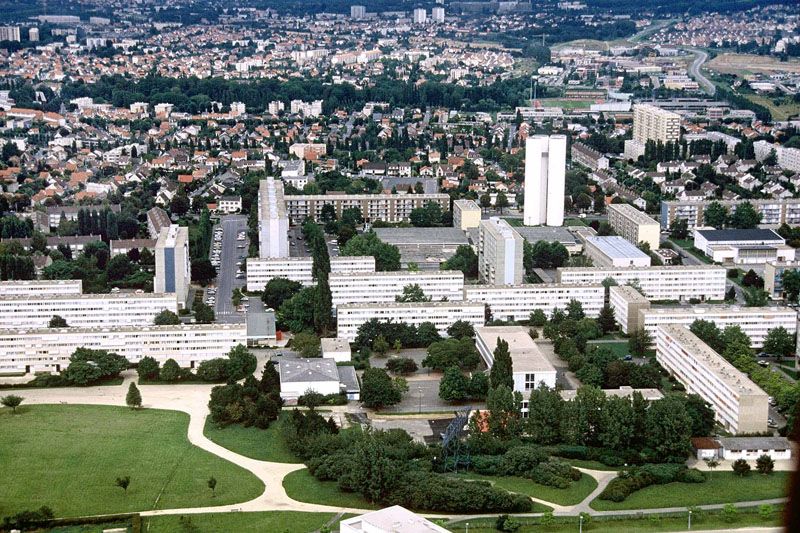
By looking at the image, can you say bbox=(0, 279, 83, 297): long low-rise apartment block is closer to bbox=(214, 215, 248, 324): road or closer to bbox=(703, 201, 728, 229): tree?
bbox=(214, 215, 248, 324): road

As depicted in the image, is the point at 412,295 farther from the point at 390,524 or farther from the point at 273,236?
the point at 390,524

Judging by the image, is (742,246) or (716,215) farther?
(716,215)

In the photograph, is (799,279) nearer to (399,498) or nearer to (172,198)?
(399,498)

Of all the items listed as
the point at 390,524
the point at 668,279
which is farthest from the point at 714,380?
the point at 390,524

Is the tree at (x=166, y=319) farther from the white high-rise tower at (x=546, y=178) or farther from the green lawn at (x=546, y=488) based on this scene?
the white high-rise tower at (x=546, y=178)

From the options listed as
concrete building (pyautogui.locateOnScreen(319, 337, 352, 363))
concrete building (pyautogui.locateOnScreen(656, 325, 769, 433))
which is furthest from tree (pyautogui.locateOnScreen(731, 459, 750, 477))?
concrete building (pyautogui.locateOnScreen(319, 337, 352, 363))

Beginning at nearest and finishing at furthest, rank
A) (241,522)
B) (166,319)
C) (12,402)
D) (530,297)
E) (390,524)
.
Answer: (390,524) → (241,522) → (12,402) → (166,319) → (530,297)

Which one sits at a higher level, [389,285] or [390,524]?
[389,285]
